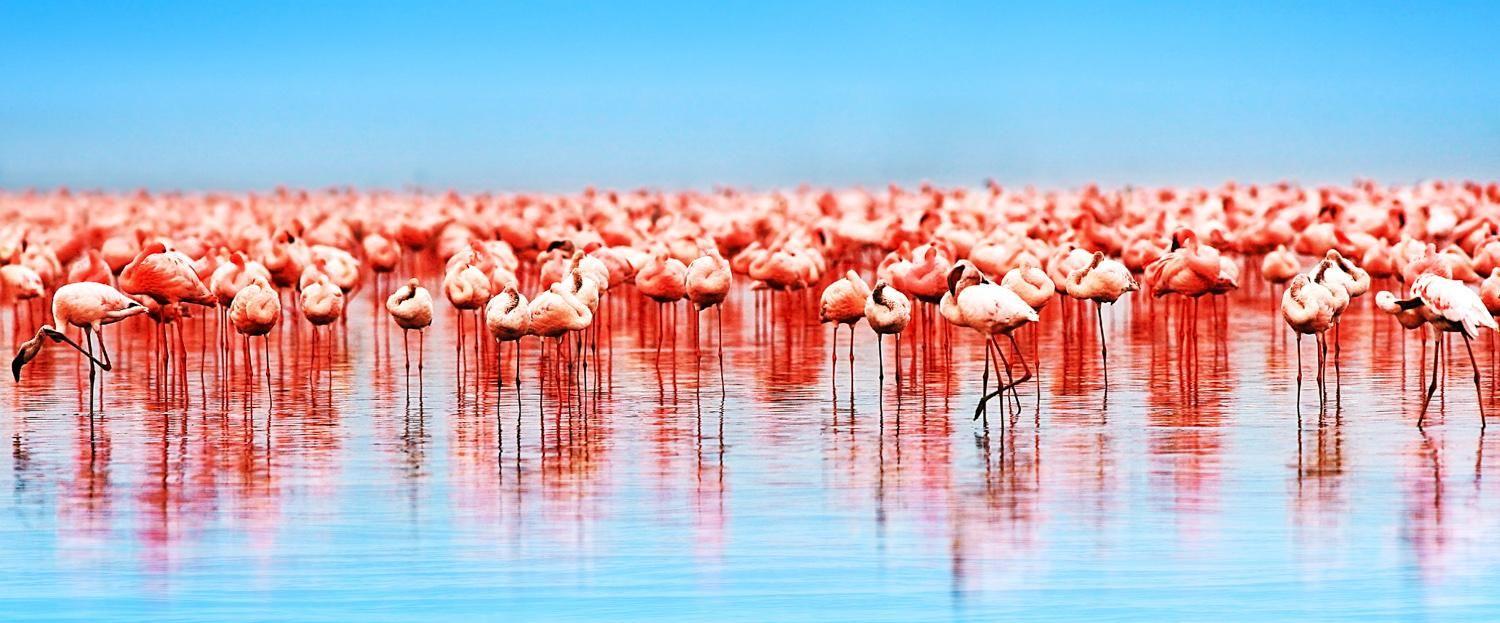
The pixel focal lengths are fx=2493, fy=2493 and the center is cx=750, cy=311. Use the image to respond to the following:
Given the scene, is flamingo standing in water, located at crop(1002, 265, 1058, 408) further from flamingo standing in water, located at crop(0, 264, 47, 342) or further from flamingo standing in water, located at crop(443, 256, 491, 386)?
flamingo standing in water, located at crop(0, 264, 47, 342)

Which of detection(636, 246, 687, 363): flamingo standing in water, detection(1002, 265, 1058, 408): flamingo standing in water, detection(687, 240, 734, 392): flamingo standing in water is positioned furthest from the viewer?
detection(636, 246, 687, 363): flamingo standing in water

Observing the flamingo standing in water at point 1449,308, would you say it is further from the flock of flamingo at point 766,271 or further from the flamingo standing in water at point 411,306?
the flamingo standing in water at point 411,306

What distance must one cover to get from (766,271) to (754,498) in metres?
9.41

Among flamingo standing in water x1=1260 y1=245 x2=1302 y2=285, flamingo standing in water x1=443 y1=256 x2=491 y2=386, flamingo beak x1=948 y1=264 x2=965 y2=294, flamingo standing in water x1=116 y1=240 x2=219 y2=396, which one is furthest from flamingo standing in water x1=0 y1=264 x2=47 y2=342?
flamingo standing in water x1=1260 y1=245 x2=1302 y2=285

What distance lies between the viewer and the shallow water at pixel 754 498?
997 cm

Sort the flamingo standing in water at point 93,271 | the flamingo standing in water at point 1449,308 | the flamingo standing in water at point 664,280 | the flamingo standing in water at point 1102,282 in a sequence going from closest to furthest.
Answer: the flamingo standing in water at point 1449,308
the flamingo standing in water at point 1102,282
the flamingo standing in water at point 664,280
the flamingo standing in water at point 93,271

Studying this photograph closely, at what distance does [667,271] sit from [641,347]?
2431 millimetres

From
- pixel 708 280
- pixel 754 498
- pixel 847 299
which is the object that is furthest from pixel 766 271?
pixel 754 498

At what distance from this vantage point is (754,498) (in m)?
12.3

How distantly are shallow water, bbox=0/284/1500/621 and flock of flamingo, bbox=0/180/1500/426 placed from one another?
50 centimetres

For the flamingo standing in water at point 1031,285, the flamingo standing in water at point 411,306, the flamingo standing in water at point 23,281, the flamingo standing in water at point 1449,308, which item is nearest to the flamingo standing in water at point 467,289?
the flamingo standing in water at point 411,306

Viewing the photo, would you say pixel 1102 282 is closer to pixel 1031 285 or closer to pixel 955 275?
pixel 1031 285

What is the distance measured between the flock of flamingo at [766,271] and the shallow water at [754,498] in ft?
1.64

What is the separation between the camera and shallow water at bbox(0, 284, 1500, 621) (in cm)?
997
